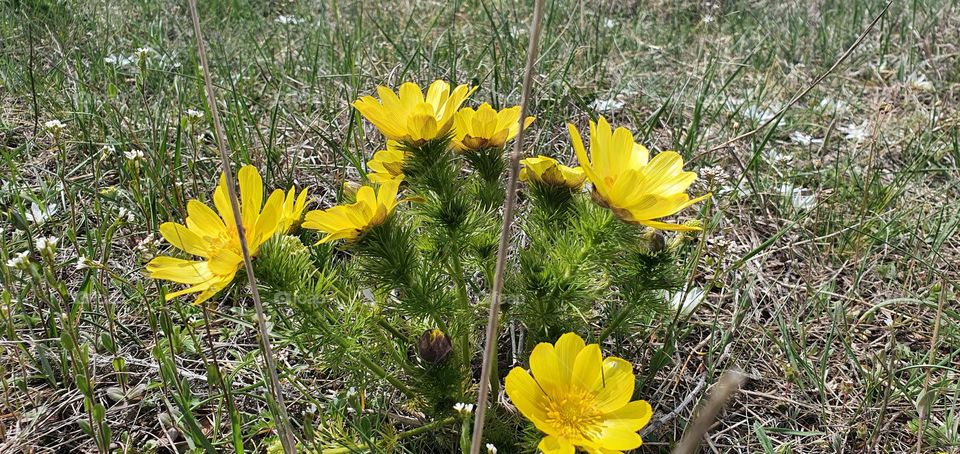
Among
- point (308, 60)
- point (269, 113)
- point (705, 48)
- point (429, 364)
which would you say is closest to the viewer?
point (429, 364)

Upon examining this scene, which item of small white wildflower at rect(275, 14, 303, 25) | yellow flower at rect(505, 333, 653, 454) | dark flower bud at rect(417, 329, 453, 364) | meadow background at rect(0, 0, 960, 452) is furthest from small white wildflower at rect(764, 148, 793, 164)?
small white wildflower at rect(275, 14, 303, 25)

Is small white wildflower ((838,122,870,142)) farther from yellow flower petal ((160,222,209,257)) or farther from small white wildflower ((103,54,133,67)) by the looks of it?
small white wildflower ((103,54,133,67))

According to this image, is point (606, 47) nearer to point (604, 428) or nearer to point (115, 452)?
point (604, 428)

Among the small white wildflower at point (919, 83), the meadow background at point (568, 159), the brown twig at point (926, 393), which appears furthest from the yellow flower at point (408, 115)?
the small white wildflower at point (919, 83)

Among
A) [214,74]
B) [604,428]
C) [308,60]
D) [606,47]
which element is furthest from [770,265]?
[214,74]

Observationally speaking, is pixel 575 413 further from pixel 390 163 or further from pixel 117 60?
pixel 117 60
